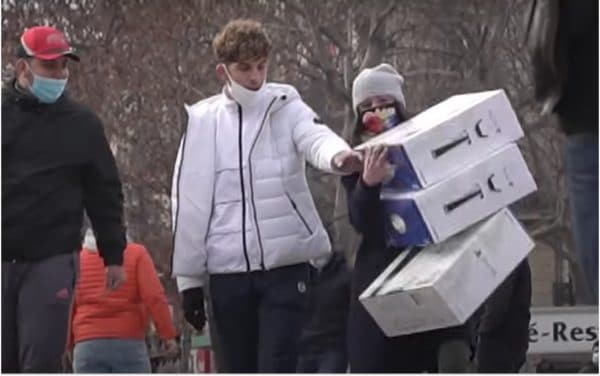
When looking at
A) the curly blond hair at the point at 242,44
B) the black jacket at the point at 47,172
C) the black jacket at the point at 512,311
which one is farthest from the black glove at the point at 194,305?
the black jacket at the point at 512,311

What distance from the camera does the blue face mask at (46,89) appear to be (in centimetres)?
630

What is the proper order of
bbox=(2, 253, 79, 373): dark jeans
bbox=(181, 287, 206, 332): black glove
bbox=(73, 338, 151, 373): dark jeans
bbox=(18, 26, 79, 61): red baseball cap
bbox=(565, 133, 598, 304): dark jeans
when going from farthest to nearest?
bbox=(73, 338, 151, 373): dark jeans → bbox=(181, 287, 206, 332): black glove → bbox=(18, 26, 79, 61): red baseball cap → bbox=(2, 253, 79, 373): dark jeans → bbox=(565, 133, 598, 304): dark jeans

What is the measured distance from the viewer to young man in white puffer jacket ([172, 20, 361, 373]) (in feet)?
20.6

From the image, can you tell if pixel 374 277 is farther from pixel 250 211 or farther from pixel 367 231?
pixel 250 211

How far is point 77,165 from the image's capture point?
20.7ft

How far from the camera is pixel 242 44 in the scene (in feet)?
21.0

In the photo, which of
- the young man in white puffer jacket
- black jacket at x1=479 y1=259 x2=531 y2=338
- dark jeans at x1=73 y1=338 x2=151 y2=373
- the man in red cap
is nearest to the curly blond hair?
the young man in white puffer jacket

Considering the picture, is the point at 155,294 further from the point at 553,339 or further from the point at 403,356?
the point at 553,339

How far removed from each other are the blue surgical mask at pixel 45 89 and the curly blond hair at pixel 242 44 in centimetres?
65

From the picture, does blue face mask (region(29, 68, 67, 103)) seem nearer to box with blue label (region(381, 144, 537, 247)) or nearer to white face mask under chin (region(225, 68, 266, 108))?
white face mask under chin (region(225, 68, 266, 108))

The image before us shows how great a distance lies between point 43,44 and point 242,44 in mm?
774

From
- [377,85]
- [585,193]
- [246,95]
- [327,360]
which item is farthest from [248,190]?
[327,360]

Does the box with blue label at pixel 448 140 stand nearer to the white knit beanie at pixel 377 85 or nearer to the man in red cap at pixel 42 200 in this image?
the white knit beanie at pixel 377 85

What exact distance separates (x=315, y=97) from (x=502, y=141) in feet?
69.5
